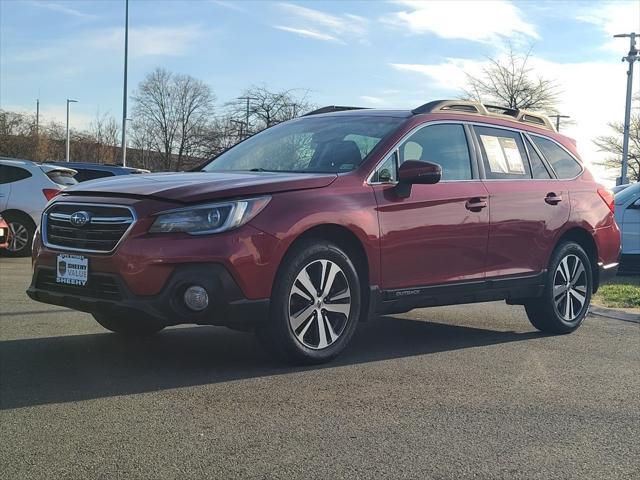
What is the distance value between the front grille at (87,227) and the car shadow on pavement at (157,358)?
2.56 feet

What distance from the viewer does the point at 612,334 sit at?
7.00 m

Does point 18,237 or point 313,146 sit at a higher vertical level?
point 313,146

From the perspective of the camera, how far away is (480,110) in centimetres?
655

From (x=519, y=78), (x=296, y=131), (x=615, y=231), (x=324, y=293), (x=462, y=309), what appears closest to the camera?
(x=324, y=293)

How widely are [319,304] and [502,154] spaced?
2463 mm

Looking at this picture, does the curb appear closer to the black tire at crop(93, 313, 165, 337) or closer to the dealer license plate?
the black tire at crop(93, 313, 165, 337)

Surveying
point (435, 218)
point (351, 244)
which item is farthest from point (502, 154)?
point (351, 244)

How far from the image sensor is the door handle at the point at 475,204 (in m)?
5.89

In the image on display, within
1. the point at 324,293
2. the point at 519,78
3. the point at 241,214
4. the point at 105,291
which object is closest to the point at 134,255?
the point at 105,291

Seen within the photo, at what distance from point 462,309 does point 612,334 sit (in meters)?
1.76

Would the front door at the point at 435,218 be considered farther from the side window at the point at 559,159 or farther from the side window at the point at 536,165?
the side window at the point at 559,159

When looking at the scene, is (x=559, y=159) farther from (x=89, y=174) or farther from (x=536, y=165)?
(x=89, y=174)

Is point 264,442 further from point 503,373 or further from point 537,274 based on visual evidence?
point 537,274

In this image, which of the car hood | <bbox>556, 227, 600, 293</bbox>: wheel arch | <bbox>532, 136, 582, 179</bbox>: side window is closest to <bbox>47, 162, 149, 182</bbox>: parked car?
<bbox>532, 136, 582, 179</bbox>: side window
